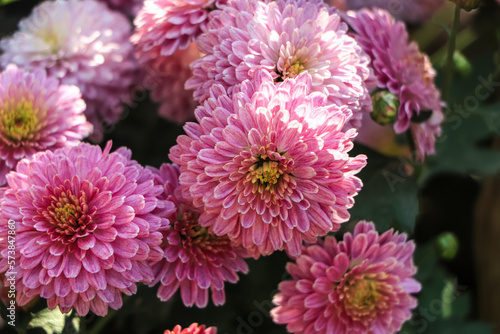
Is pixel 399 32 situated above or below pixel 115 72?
above

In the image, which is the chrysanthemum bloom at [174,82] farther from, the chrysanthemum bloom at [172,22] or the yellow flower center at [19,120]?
the yellow flower center at [19,120]

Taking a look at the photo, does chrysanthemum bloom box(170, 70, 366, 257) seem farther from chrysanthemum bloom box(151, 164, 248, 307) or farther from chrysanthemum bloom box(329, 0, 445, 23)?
chrysanthemum bloom box(329, 0, 445, 23)

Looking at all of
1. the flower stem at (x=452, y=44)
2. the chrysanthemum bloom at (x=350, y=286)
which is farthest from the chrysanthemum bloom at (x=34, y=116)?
the flower stem at (x=452, y=44)

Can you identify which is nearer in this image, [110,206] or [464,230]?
[110,206]

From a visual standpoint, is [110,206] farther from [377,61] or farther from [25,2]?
[25,2]

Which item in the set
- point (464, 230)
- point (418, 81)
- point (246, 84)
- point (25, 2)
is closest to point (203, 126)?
point (246, 84)

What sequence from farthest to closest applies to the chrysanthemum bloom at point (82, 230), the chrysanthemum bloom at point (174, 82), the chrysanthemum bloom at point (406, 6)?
1. the chrysanthemum bloom at point (406, 6)
2. the chrysanthemum bloom at point (174, 82)
3. the chrysanthemum bloom at point (82, 230)

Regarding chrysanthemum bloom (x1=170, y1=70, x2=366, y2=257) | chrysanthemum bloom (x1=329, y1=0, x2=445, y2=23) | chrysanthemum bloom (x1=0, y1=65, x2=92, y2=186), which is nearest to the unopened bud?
chrysanthemum bloom (x1=170, y1=70, x2=366, y2=257)

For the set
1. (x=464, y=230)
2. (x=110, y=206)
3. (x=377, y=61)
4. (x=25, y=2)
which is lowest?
(x=464, y=230)
